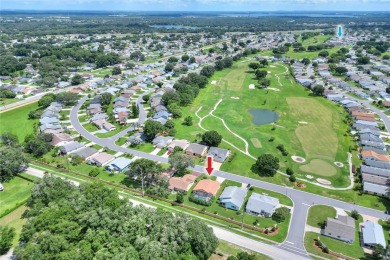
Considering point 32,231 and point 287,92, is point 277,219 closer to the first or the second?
point 32,231

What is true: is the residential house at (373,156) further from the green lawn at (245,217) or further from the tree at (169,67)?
the tree at (169,67)

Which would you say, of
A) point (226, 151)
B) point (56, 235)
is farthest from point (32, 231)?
point (226, 151)

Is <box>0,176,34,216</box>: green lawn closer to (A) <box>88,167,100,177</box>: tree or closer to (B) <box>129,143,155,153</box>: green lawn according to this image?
(A) <box>88,167,100,177</box>: tree

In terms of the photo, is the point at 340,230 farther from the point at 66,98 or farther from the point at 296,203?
the point at 66,98

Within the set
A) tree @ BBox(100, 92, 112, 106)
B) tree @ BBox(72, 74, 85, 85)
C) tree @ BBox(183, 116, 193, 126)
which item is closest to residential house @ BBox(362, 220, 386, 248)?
tree @ BBox(183, 116, 193, 126)

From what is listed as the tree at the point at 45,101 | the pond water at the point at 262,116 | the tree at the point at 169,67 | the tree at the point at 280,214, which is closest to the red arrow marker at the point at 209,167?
the tree at the point at 280,214

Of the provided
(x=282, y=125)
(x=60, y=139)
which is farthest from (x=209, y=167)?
(x=60, y=139)
